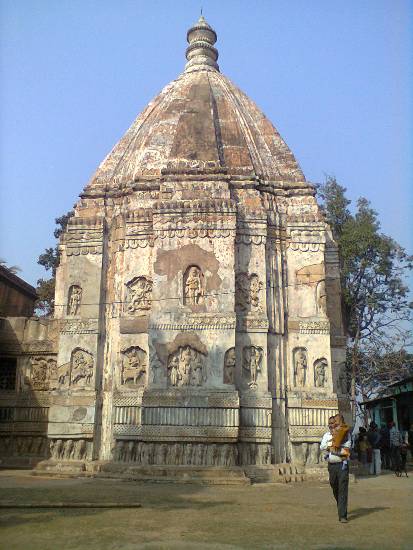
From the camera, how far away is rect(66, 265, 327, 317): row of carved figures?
49.1 ft

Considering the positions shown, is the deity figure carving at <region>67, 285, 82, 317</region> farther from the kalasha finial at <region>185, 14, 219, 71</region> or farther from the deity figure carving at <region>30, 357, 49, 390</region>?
the kalasha finial at <region>185, 14, 219, 71</region>

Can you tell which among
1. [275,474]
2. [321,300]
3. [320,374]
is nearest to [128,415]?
[275,474]

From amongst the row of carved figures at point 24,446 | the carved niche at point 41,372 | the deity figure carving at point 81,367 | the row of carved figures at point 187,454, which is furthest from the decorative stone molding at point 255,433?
the carved niche at point 41,372

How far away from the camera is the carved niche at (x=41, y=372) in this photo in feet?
55.8

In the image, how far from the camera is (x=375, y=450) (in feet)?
54.3

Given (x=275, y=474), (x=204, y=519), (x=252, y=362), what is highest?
(x=252, y=362)

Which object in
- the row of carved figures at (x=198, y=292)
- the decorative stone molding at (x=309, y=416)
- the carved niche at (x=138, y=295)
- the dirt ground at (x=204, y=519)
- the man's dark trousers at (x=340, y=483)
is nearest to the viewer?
the dirt ground at (x=204, y=519)

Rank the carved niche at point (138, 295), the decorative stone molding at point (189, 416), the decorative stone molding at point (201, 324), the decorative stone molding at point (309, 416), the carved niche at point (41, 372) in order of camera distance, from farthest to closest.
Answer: the carved niche at point (41, 372) < the carved niche at point (138, 295) < the decorative stone molding at point (309, 416) < the decorative stone molding at point (201, 324) < the decorative stone molding at point (189, 416)

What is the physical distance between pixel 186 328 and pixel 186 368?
3.26 ft

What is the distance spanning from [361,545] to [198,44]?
19594mm

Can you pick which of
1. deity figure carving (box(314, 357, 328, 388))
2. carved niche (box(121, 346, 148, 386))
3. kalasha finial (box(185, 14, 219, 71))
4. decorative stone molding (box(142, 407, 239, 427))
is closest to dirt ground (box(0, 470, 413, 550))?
decorative stone molding (box(142, 407, 239, 427))

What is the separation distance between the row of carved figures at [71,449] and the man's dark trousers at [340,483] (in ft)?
27.0

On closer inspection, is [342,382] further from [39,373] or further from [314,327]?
[39,373]

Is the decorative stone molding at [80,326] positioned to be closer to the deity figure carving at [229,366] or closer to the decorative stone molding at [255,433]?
the deity figure carving at [229,366]
